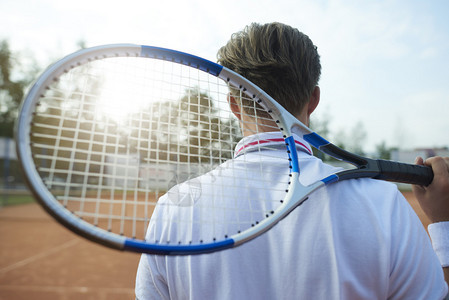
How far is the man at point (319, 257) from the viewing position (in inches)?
33.4

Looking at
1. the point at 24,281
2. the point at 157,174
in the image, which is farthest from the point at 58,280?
the point at 157,174

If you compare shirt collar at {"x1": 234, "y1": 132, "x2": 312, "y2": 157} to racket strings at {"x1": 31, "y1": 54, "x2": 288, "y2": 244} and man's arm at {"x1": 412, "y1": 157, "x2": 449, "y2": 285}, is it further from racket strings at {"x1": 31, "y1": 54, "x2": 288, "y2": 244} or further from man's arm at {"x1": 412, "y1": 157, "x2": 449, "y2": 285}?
man's arm at {"x1": 412, "y1": 157, "x2": 449, "y2": 285}

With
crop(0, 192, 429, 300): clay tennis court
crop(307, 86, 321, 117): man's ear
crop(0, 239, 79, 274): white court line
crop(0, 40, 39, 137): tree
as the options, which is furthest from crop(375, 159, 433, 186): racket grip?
crop(0, 40, 39, 137): tree

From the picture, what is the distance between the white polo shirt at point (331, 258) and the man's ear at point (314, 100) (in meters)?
0.30

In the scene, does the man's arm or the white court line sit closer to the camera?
the man's arm

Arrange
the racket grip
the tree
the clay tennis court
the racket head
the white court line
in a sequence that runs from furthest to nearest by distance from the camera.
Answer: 1. the tree
2. the white court line
3. the clay tennis court
4. the racket grip
5. the racket head

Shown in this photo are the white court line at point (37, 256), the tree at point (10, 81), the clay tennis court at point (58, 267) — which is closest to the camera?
the clay tennis court at point (58, 267)

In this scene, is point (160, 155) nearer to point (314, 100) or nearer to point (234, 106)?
point (234, 106)

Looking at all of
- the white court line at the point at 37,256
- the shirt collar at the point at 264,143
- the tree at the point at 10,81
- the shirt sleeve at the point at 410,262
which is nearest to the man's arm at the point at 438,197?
the shirt sleeve at the point at 410,262

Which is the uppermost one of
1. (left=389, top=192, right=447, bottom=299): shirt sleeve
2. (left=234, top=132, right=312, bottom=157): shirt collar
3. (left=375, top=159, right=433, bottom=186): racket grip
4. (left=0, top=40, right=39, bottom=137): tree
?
(left=0, top=40, right=39, bottom=137): tree

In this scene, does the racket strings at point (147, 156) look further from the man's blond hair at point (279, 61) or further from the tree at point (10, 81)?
the tree at point (10, 81)

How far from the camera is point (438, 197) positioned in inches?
48.7

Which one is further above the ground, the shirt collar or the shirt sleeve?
the shirt collar

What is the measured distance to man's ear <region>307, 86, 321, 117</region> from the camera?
1144mm
